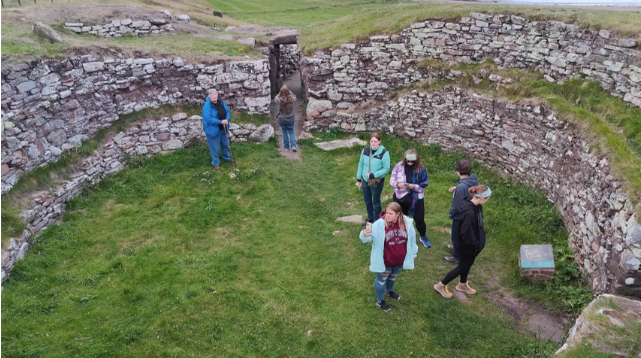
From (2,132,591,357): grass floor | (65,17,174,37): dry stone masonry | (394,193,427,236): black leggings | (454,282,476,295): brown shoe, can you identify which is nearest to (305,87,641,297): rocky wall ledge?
(2,132,591,357): grass floor

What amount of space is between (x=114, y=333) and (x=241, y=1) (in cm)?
2986

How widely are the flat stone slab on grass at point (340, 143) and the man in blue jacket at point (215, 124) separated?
322cm

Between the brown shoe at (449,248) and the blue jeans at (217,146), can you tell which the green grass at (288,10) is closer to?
the blue jeans at (217,146)

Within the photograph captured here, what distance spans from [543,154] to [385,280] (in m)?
6.21

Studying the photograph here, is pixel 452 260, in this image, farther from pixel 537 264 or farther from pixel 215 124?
pixel 215 124

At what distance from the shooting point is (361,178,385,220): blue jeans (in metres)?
9.77

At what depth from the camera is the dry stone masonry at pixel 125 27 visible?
15.4 m

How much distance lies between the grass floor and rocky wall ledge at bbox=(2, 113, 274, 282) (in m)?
0.28

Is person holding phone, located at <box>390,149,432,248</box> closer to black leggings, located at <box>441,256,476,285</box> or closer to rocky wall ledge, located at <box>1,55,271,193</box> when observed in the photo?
black leggings, located at <box>441,256,476,285</box>

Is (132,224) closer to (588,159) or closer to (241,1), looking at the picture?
(588,159)

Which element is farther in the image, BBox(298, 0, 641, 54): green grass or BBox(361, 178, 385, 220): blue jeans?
BBox(298, 0, 641, 54): green grass

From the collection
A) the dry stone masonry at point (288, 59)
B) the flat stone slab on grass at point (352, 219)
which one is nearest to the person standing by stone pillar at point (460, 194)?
the flat stone slab on grass at point (352, 219)

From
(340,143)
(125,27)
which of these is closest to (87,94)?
(125,27)

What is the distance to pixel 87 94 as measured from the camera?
1241 centimetres
